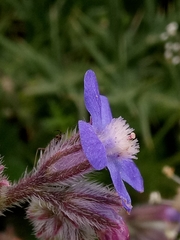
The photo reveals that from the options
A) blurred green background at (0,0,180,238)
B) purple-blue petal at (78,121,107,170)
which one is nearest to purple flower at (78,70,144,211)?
purple-blue petal at (78,121,107,170)

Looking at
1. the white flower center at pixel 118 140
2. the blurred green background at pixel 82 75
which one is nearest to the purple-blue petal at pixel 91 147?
the white flower center at pixel 118 140

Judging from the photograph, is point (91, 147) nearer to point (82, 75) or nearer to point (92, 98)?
point (92, 98)

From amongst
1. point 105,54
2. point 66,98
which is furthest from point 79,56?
point 66,98

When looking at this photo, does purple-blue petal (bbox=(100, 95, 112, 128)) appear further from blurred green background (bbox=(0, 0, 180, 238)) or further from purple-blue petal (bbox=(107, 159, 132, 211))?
blurred green background (bbox=(0, 0, 180, 238))

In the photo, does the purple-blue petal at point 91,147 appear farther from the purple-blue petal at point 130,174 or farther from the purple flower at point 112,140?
the purple-blue petal at point 130,174

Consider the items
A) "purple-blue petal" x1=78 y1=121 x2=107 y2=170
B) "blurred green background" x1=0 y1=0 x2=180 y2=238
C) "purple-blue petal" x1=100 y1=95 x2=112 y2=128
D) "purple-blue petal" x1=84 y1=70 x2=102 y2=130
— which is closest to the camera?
"purple-blue petal" x1=78 y1=121 x2=107 y2=170

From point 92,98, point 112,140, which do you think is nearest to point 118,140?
point 112,140
